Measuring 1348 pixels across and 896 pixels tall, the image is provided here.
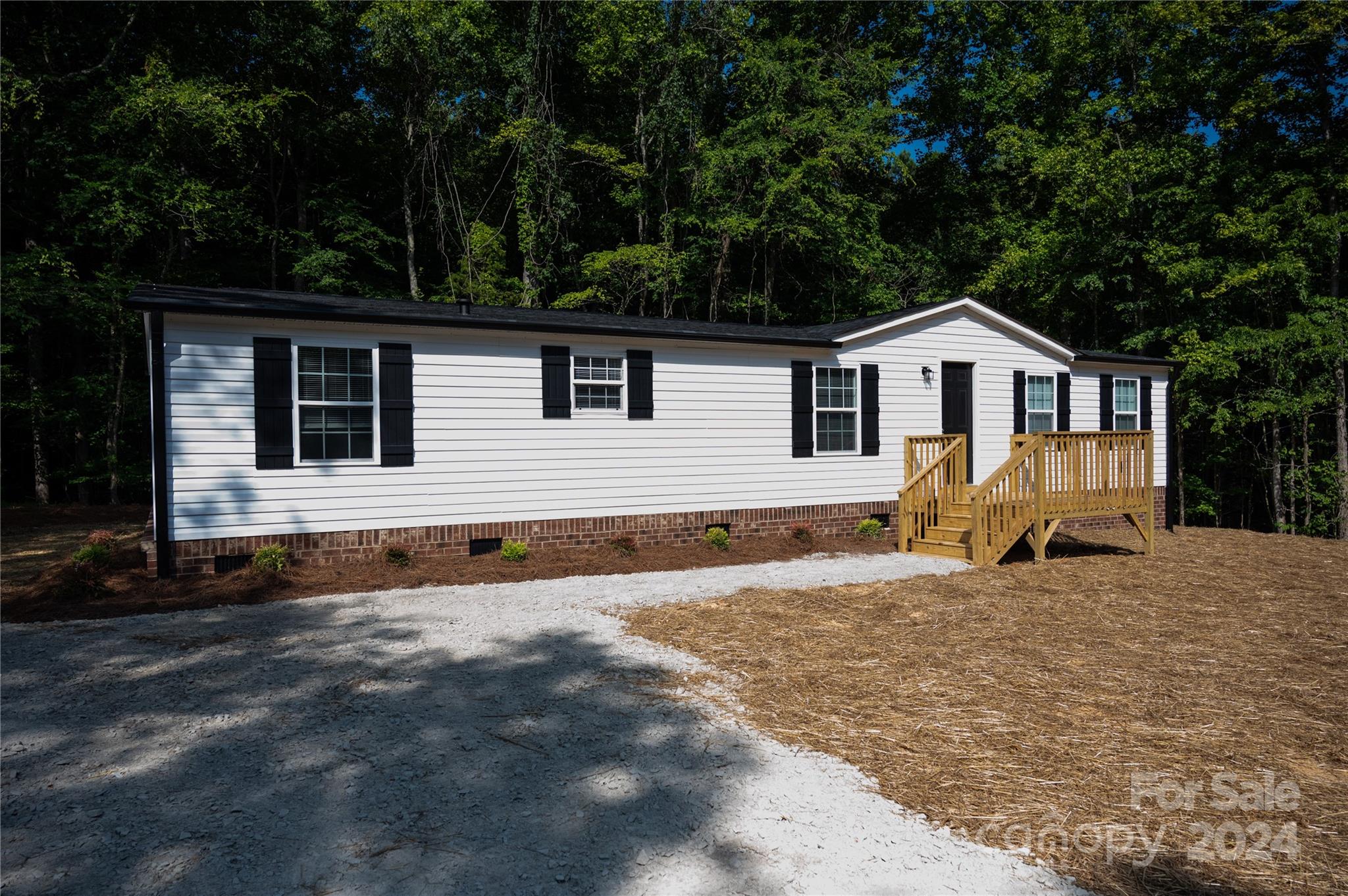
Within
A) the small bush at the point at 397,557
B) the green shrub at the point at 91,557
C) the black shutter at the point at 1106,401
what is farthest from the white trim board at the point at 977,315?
the green shrub at the point at 91,557

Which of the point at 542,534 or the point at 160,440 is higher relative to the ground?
the point at 160,440

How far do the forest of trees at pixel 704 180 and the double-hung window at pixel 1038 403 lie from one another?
5387mm

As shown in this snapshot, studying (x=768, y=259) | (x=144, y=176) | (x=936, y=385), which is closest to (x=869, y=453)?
(x=936, y=385)

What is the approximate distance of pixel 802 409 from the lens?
1152cm

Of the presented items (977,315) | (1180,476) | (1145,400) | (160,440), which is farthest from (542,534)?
(1180,476)

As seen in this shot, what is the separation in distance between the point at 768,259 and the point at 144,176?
47.1 ft

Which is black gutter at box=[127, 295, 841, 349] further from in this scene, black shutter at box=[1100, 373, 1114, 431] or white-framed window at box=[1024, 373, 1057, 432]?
black shutter at box=[1100, 373, 1114, 431]

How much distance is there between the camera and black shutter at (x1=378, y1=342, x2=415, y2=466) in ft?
28.7

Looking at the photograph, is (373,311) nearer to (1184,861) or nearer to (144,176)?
(1184,861)

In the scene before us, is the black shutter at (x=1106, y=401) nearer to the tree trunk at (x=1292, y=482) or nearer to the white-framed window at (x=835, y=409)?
the white-framed window at (x=835, y=409)

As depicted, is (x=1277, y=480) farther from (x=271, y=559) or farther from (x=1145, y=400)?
(x=271, y=559)

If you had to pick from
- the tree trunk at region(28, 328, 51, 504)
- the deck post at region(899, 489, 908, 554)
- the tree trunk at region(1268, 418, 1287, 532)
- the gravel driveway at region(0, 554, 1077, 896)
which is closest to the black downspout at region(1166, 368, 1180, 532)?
the tree trunk at region(1268, 418, 1287, 532)

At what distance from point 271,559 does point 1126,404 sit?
48.3ft

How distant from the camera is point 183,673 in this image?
4836mm
